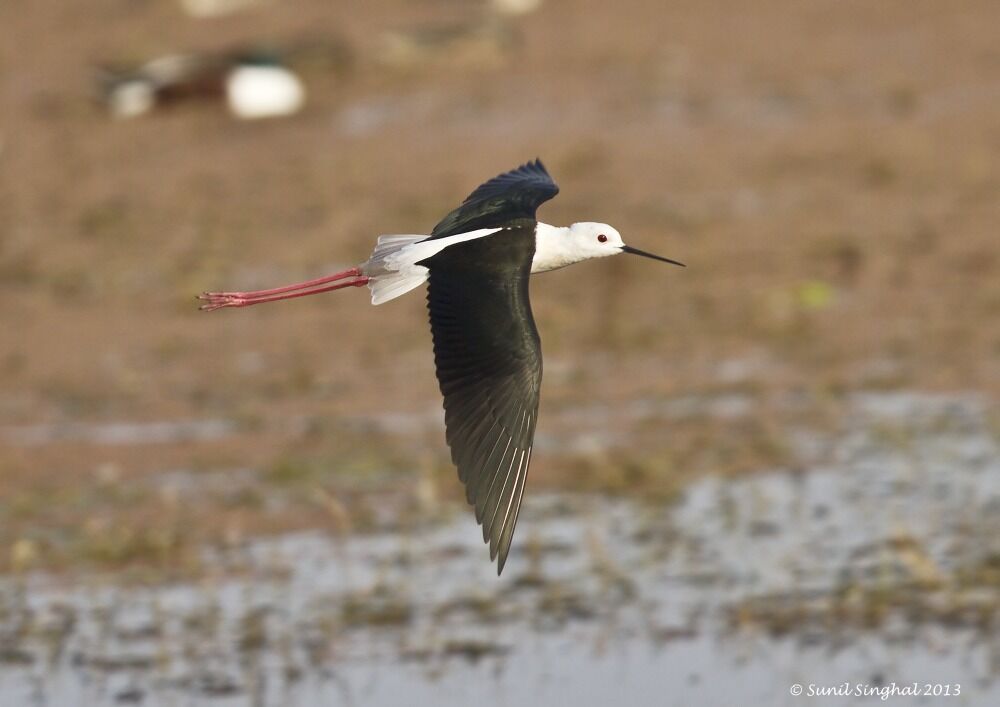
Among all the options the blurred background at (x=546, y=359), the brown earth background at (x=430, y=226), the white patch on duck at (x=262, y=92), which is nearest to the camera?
the blurred background at (x=546, y=359)

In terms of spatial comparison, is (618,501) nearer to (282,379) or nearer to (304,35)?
(282,379)

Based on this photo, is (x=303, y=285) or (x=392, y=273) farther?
(x=303, y=285)

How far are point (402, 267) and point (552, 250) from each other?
545mm

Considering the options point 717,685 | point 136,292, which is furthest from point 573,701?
point 136,292

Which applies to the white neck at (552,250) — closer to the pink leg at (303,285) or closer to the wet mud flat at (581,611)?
the pink leg at (303,285)

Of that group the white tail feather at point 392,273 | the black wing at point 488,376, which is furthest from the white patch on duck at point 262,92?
the black wing at point 488,376

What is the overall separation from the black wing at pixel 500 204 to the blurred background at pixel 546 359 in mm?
1881

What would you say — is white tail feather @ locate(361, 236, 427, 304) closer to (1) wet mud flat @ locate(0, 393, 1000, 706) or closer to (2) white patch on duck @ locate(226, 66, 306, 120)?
(1) wet mud flat @ locate(0, 393, 1000, 706)

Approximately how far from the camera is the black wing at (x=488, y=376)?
5574 millimetres

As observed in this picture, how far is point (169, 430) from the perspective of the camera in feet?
35.9

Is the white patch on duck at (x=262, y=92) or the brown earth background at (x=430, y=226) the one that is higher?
the white patch on duck at (x=262, y=92)

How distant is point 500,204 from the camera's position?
Answer: 21.6 ft

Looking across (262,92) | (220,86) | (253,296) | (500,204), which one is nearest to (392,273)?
(500,204)

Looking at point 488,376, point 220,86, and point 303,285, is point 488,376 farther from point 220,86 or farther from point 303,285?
point 220,86
